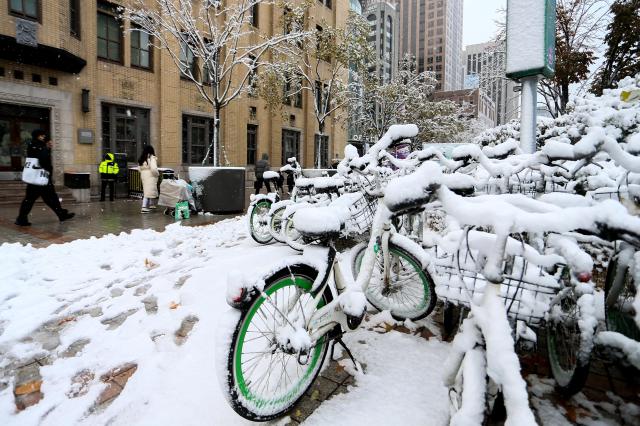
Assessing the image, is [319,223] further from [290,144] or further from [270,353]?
[290,144]

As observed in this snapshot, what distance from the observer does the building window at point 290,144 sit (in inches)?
907

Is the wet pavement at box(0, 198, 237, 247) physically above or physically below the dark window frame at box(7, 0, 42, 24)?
below

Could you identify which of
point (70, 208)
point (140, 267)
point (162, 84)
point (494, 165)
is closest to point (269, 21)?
point (162, 84)

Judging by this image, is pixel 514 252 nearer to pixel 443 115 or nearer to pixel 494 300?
pixel 494 300

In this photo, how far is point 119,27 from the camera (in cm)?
1466

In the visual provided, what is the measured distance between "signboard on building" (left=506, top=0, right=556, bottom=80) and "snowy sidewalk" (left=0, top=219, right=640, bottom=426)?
3871mm

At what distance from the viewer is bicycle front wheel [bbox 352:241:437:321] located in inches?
121

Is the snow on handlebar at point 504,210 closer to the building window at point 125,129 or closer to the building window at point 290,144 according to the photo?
the building window at point 125,129

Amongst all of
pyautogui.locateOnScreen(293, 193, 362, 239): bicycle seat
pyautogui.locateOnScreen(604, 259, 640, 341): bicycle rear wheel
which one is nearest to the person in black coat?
pyautogui.locateOnScreen(293, 193, 362, 239): bicycle seat

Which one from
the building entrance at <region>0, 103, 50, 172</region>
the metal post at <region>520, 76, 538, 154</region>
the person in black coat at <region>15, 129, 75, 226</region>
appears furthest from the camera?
the building entrance at <region>0, 103, 50, 172</region>

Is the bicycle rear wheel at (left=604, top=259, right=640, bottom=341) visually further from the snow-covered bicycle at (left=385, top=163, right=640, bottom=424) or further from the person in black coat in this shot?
the person in black coat

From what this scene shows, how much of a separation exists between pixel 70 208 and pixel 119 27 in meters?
8.51

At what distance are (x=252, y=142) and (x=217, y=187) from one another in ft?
37.6

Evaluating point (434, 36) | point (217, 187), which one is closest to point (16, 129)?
point (217, 187)
